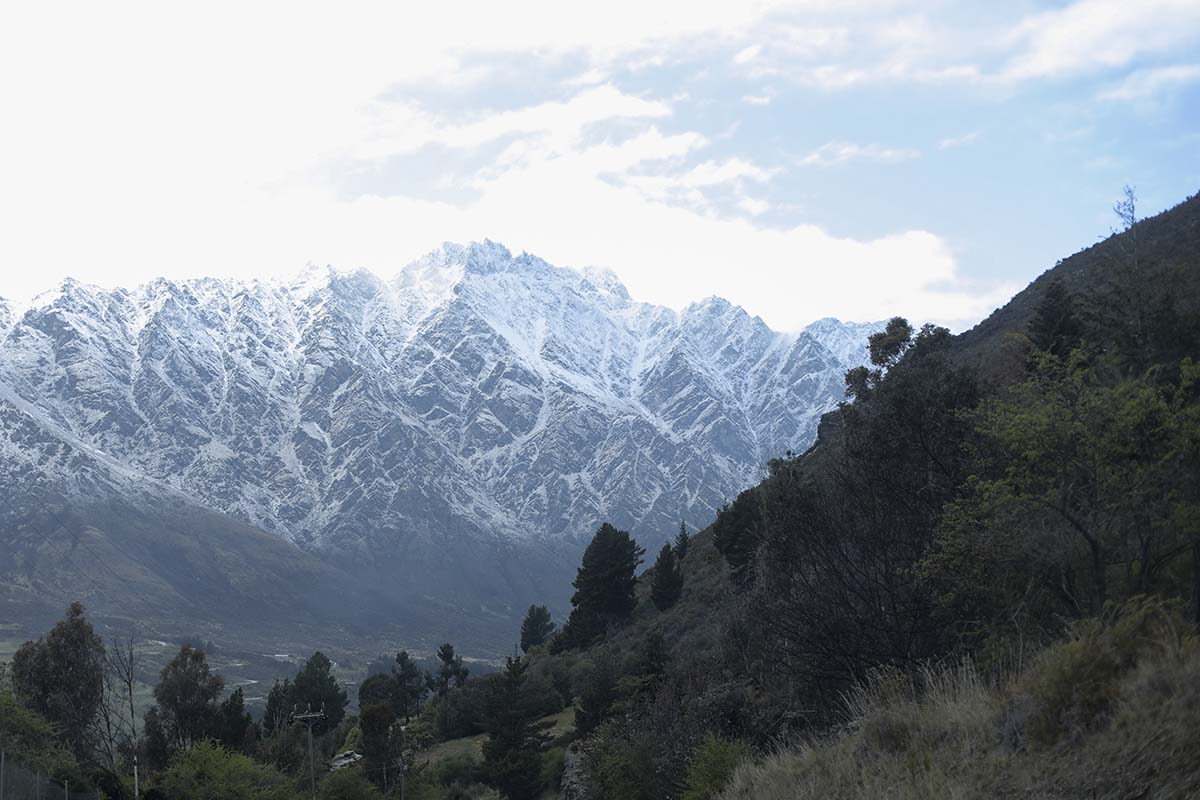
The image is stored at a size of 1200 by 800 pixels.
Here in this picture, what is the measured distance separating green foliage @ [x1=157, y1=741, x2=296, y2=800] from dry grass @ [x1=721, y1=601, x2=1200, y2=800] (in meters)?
37.0

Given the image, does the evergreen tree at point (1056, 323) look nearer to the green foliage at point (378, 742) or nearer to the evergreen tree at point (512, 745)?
the evergreen tree at point (512, 745)

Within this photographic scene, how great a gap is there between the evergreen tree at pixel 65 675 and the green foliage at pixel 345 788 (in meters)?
18.2

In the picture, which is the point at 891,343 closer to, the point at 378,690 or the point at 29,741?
the point at 378,690

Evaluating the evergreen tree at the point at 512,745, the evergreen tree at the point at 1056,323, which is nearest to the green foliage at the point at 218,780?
the evergreen tree at the point at 512,745

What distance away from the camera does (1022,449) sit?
18.8 m

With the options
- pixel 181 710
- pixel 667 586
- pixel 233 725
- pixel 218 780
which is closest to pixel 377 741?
pixel 233 725

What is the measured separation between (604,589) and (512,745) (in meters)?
26.2

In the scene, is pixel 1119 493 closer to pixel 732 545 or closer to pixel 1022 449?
pixel 1022 449

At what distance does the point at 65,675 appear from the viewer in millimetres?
62062

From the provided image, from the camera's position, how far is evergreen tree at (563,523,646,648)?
77875 millimetres

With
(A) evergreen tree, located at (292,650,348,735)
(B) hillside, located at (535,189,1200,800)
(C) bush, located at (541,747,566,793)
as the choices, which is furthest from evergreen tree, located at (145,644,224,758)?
(B) hillside, located at (535,189,1200,800)

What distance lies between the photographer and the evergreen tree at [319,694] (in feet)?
281

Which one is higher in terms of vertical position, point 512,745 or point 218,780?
point 218,780

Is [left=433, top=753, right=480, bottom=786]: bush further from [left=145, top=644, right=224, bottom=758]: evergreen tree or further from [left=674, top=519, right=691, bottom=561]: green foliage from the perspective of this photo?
[left=674, top=519, right=691, bottom=561]: green foliage
